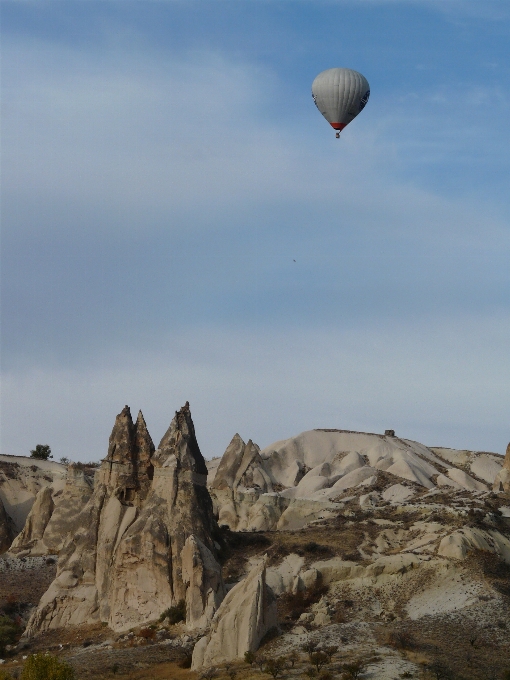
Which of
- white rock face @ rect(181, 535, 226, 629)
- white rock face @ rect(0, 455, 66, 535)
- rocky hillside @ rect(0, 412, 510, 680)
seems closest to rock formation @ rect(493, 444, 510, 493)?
rocky hillside @ rect(0, 412, 510, 680)

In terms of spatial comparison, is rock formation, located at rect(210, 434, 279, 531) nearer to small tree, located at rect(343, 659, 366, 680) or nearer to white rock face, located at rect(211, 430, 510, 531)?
white rock face, located at rect(211, 430, 510, 531)

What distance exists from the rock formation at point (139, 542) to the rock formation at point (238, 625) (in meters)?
3.43

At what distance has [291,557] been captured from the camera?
2003 inches

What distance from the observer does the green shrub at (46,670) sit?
3744 centimetres

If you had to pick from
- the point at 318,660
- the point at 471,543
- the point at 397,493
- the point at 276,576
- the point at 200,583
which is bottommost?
the point at 318,660

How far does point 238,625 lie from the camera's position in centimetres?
4009

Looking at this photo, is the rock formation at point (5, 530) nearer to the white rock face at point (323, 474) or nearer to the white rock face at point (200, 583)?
the white rock face at point (323, 474)

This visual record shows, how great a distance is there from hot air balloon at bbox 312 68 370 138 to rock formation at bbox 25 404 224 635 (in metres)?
24.6

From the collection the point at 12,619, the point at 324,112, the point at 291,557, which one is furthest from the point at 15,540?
the point at 324,112

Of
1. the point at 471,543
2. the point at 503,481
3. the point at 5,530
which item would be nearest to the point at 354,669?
the point at 471,543

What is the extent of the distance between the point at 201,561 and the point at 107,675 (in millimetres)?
6015

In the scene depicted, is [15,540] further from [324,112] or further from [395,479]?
[324,112]

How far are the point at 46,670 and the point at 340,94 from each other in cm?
4218

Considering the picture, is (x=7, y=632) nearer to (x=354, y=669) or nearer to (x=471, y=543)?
(x=354, y=669)
